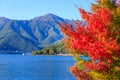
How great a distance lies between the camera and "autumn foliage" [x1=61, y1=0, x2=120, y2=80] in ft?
60.0

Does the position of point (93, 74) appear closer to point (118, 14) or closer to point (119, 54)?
point (119, 54)

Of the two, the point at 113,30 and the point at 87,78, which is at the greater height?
the point at 113,30

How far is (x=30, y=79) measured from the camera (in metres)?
112

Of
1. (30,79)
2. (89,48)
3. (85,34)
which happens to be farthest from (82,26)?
(30,79)

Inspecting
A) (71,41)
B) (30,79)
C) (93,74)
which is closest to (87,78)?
(93,74)

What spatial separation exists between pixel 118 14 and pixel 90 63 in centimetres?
324

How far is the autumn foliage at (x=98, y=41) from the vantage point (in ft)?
Answer: 60.0

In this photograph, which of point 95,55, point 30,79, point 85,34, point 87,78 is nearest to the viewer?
point 95,55

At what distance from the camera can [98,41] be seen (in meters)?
18.7

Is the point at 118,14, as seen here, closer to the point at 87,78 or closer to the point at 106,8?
the point at 106,8

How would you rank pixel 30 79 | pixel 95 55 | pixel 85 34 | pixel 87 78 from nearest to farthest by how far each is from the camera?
pixel 95 55 → pixel 85 34 → pixel 87 78 → pixel 30 79

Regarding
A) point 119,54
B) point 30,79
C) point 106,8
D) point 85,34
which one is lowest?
point 30,79

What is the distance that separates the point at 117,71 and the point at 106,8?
3.96 m

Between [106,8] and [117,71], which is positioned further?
[106,8]
